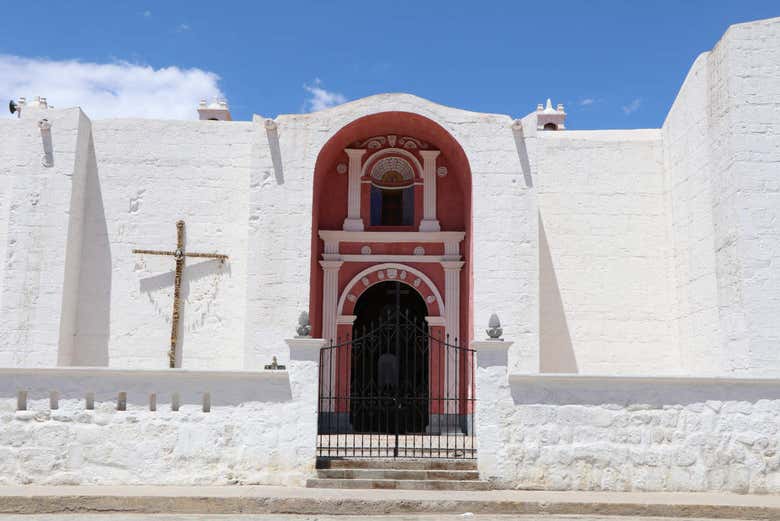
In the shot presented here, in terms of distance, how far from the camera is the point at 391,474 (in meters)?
9.13

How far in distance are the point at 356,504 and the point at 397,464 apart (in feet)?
4.43

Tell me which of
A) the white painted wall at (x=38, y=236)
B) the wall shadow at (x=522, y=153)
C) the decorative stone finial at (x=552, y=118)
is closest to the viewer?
the white painted wall at (x=38, y=236)

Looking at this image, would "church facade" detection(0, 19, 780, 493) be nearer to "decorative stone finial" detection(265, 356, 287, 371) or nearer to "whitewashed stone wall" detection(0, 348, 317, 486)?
"decorative stone finial" detection(265, 356, 287, 371)

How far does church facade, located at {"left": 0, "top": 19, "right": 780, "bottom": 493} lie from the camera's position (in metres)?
11.7

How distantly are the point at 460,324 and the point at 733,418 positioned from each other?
223 inches

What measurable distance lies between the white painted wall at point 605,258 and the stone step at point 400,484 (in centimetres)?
533

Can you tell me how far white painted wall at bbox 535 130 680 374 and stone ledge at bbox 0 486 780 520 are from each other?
5.71m

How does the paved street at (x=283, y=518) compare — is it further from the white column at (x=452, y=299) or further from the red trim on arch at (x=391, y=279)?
the red trim on arch at (x=391, y=279)

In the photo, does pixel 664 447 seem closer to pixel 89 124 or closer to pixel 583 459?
pixel 583 459

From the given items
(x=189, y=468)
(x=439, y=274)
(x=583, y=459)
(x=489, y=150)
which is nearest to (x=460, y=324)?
(x=439, y=274)

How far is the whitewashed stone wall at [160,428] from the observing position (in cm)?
888

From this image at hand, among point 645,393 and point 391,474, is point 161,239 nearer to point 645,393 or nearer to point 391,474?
point 391,474

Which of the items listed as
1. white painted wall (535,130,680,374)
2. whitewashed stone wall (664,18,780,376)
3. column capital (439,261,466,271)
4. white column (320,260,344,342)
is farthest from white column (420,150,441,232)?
whitewashed stone wall (664,18,780,376)

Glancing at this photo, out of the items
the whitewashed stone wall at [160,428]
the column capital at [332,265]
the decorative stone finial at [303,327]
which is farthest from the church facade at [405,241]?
the decorative stone finial at [303,327]
